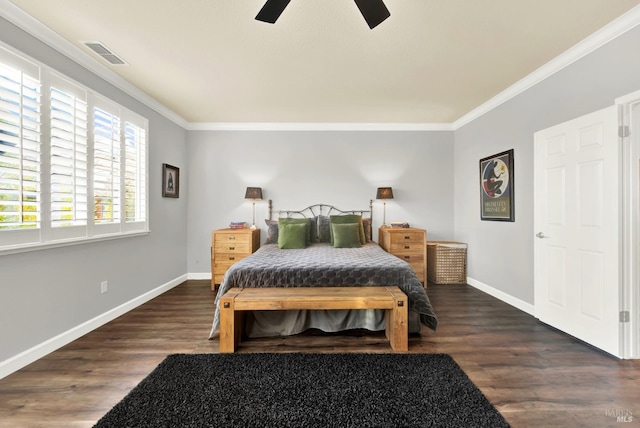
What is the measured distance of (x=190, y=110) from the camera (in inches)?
159

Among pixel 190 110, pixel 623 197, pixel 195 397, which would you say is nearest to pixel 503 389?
pixel 623 197

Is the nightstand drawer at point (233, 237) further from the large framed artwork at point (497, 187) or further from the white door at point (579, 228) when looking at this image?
the white door at point (579, 228)

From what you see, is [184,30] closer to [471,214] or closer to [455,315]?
[455,315]

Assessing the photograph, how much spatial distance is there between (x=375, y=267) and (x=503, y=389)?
Result: 1.25 metres

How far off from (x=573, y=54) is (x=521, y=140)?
37.4 inches

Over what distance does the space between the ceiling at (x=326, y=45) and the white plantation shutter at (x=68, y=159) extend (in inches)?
21.8

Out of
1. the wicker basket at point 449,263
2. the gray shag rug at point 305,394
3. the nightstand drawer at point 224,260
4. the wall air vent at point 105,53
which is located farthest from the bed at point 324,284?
the wall air vent at point 105,53

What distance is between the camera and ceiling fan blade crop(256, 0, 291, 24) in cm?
162

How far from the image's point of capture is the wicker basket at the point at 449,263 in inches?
171

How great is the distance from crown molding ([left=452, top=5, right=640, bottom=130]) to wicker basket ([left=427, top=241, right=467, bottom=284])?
209cm

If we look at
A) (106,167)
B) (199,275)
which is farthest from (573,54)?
(199,275)

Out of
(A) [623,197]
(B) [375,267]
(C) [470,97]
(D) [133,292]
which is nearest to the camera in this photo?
(A) [623,197]

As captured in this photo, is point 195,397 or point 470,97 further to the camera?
point 470,97

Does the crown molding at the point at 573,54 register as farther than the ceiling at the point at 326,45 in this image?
Yes
